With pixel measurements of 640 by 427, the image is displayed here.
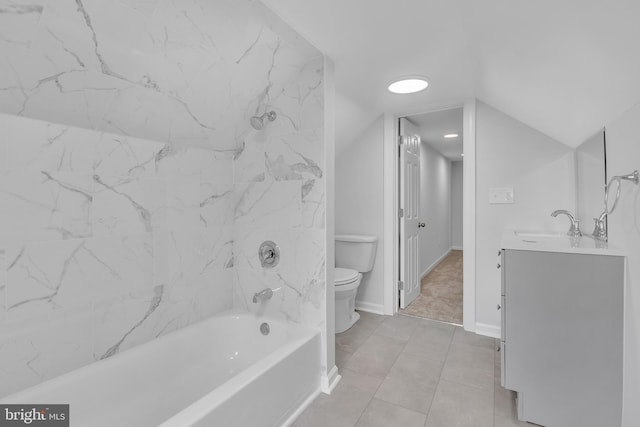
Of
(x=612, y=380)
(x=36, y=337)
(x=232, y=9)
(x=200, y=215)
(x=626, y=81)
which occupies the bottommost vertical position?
(x=612, y=380)

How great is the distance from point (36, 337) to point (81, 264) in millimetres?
323

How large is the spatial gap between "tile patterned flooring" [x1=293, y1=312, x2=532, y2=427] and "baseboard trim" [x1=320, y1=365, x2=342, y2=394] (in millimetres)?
31

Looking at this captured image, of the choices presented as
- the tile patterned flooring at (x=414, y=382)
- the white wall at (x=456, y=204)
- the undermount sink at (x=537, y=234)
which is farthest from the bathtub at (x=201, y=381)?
the white wall at (x=456, y=204)

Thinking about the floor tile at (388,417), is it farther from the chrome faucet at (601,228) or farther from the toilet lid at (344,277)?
the chrome faucet at (601,228)

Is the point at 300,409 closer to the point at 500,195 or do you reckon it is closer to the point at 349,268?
the point at 349,268

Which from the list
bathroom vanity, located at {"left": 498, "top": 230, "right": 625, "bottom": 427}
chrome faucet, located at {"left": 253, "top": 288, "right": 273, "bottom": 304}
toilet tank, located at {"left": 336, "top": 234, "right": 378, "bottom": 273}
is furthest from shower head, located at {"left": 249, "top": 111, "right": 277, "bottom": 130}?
bathroom vanity, located at {"left": 498, "top": 230, "right": 625, "bottom": 427}

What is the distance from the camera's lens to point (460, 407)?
1.64 m

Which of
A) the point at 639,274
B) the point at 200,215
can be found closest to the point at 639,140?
the point at 639,274

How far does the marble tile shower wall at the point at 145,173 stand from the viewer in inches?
46.6

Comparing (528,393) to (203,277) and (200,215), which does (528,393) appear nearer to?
(203,277)

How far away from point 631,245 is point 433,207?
3.75 m

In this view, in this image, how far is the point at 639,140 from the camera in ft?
4.21

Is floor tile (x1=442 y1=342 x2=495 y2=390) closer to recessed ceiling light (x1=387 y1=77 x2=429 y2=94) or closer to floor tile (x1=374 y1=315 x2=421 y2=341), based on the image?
floor tile (x1=374 y1=315 x2=421 y2=341)

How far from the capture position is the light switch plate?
246cm
